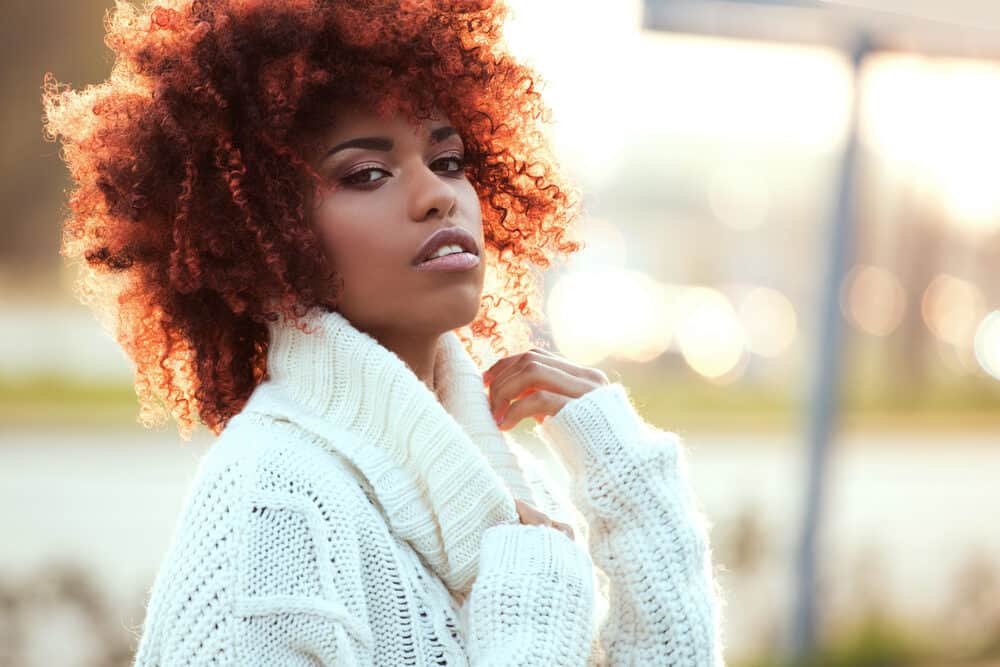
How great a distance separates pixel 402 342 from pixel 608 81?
2.66m

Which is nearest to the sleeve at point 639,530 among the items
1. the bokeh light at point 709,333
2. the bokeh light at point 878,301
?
the bokeh light at point 878,301

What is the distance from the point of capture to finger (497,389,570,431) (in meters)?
2.02

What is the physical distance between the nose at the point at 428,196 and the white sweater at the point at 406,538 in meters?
0.21

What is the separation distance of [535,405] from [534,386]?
34mm

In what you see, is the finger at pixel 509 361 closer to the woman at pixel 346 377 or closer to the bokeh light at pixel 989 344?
the woman at pixel 346 377

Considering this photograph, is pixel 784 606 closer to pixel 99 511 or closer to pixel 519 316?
pixel 519 316

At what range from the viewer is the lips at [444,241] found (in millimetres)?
1838

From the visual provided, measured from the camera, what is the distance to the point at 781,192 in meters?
8.05

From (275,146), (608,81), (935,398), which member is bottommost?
(275,146)

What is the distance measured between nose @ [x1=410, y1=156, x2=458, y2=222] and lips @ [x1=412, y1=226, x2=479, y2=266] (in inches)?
1.2

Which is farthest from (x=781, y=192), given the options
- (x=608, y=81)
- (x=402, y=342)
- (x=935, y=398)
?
(x=402, y=342)

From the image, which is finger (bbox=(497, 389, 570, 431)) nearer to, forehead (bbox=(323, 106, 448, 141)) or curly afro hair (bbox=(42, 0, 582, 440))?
curly afro hair (bbox=(42, 0, 582, 440))

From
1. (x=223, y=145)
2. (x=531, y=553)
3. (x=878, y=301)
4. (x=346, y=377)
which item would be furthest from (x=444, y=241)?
(x=878, y=301)

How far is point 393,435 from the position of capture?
1809 mm
